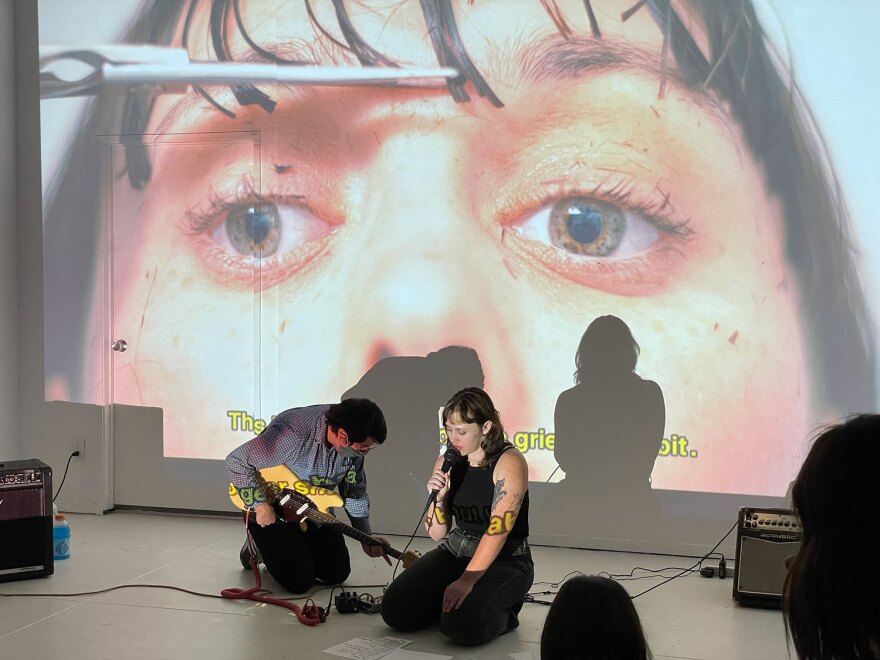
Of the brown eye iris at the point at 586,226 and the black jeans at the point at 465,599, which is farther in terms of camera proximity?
the brown eye iris at the point at 586,226

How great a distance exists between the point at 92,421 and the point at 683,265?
3.62 m

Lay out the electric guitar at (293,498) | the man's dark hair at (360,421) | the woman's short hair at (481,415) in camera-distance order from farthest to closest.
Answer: the electric guitar at (293,498), the man's dark hair at (360,421), the woman's short hair at (481,415)

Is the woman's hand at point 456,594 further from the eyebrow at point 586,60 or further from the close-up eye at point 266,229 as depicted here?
the eyebrow at point 586,60

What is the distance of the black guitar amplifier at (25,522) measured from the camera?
14.4 ft

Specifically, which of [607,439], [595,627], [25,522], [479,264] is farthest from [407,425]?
[595,627]

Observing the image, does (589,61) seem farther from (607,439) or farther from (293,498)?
(293,498)

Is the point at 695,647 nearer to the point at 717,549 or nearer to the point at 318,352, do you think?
the point at 717,549

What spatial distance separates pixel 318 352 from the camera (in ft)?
18.2

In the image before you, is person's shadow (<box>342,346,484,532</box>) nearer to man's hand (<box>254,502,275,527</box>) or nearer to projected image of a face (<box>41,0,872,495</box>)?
projected image of a face (<box>41,0,872,495</box>)

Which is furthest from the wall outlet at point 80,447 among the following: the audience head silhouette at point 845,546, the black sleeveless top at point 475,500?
the audience head silhouette at point 845,546

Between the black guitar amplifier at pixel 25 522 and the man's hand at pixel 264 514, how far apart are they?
101cm

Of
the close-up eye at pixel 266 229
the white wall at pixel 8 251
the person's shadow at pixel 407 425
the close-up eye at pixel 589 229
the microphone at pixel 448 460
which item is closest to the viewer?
the microphone at pixel 448 460

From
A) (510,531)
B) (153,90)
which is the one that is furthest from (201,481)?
(510,531)

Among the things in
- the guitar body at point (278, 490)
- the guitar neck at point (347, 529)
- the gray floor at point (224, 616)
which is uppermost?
the guitar body at point (278, 490)
